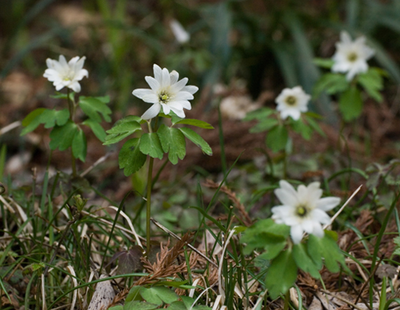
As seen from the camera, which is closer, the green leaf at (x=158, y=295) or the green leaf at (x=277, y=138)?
the green leaf at (x=158, y=295)

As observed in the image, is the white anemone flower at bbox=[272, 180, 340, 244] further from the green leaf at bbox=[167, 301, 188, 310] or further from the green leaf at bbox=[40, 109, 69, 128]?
the green leaf at bbox=[40, 109, 69, 128]

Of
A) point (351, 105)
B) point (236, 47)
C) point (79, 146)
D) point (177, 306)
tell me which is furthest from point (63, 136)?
point (236, 47)

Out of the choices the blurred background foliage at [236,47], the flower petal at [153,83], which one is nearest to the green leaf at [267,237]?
the flower petal at [153,83]

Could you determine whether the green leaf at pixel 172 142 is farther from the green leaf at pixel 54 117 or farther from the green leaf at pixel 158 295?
the green leaf at pixel 54 117

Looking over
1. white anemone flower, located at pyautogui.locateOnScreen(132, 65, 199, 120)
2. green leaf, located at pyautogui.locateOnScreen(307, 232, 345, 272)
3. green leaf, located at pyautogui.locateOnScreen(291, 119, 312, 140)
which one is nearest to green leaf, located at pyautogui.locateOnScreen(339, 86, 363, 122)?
green leaf, located at pyautogui.locateOnScreen(291, 119, 312, 140)

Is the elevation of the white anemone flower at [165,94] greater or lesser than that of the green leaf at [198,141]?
greater
